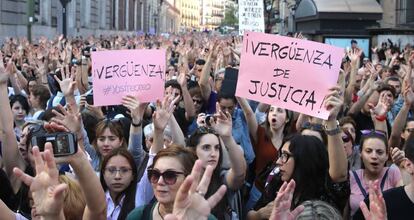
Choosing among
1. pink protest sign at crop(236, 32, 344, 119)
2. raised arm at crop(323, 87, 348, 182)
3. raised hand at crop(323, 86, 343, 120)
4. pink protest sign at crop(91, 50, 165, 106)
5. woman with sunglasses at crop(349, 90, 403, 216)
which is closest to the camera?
raised arm at crop(323, 87, 348, 182)

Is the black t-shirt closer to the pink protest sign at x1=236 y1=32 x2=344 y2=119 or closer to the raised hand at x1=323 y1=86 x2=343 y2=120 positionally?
the raised hand at x1=323 y1=86 x2=343 y2=120

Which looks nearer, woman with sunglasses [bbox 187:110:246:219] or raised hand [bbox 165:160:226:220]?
raised hand [bbox 165:160:226:220]

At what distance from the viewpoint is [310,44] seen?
566cm

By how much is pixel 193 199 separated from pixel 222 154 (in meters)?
2.32

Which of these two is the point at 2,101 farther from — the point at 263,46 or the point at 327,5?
the point at 327,5

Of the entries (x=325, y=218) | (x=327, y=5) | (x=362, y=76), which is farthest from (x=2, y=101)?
(x=327, y=5)

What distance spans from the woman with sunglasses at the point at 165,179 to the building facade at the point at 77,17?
24.7 m

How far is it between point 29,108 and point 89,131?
1395mm

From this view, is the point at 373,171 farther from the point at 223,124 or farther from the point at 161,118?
the point at 161,118

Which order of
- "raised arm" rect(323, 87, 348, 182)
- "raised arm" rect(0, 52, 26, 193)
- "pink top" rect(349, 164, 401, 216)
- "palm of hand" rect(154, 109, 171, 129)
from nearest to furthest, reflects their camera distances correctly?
"raised arm" rect(323, 87, 348, 182) < "pink top" rect(349, 164, 401, 216) < "raised arm" rect(0, 52, 26, 193) < "palm of hand" rect(154, 109, 171, 129)

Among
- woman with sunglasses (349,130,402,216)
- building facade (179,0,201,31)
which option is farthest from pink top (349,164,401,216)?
building facade (179,0,201,31)

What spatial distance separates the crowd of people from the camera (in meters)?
3.18

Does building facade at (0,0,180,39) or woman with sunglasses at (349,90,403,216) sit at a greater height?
building facade at (0,0,180,39)

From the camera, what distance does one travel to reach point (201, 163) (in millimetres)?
2918
